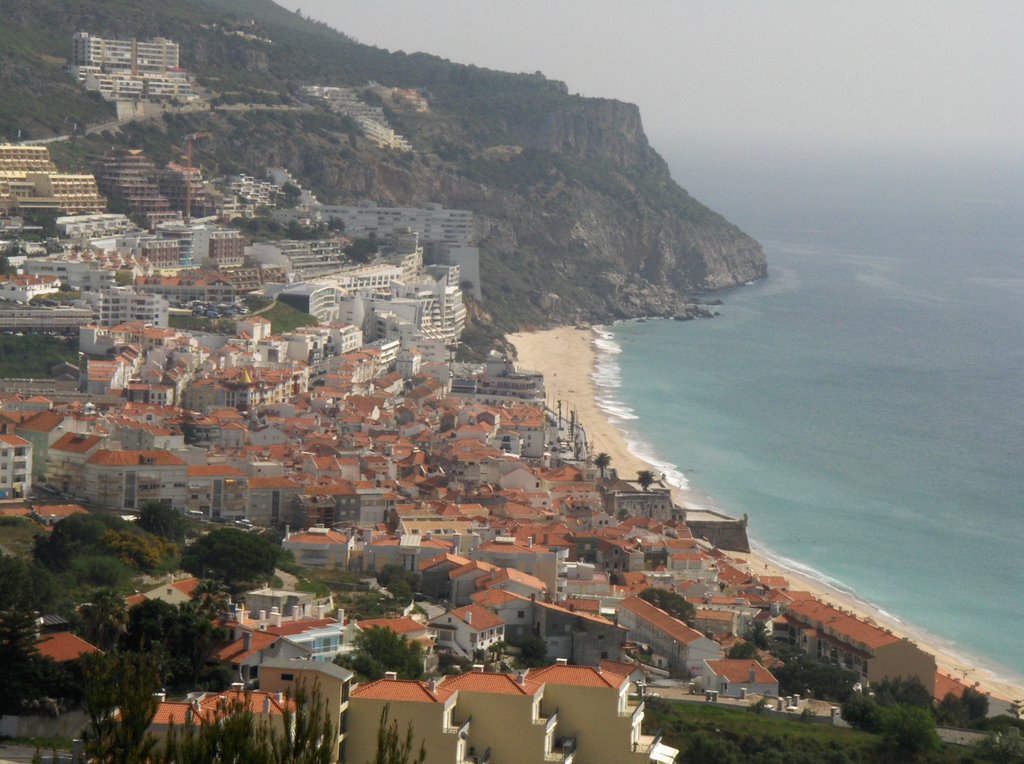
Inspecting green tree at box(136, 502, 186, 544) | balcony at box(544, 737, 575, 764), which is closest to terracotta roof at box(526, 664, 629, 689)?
balcony at box(544, 737, 575, 764)

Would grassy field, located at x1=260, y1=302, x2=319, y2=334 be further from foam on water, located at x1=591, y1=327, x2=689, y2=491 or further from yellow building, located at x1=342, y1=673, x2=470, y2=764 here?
yellow building, located at x1=342, y1=673, x2=470, y2=764

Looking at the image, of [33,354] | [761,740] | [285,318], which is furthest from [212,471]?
[285,318]

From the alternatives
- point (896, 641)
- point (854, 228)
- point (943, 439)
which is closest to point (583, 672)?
point (896, 641)

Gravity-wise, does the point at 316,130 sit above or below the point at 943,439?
above

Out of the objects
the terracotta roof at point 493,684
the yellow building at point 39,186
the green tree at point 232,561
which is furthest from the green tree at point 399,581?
the yellow building at point 39,186

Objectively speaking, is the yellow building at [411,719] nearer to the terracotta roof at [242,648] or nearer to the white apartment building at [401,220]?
the terracotta roof at [242,648]

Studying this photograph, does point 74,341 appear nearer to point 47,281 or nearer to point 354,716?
point 47,281
